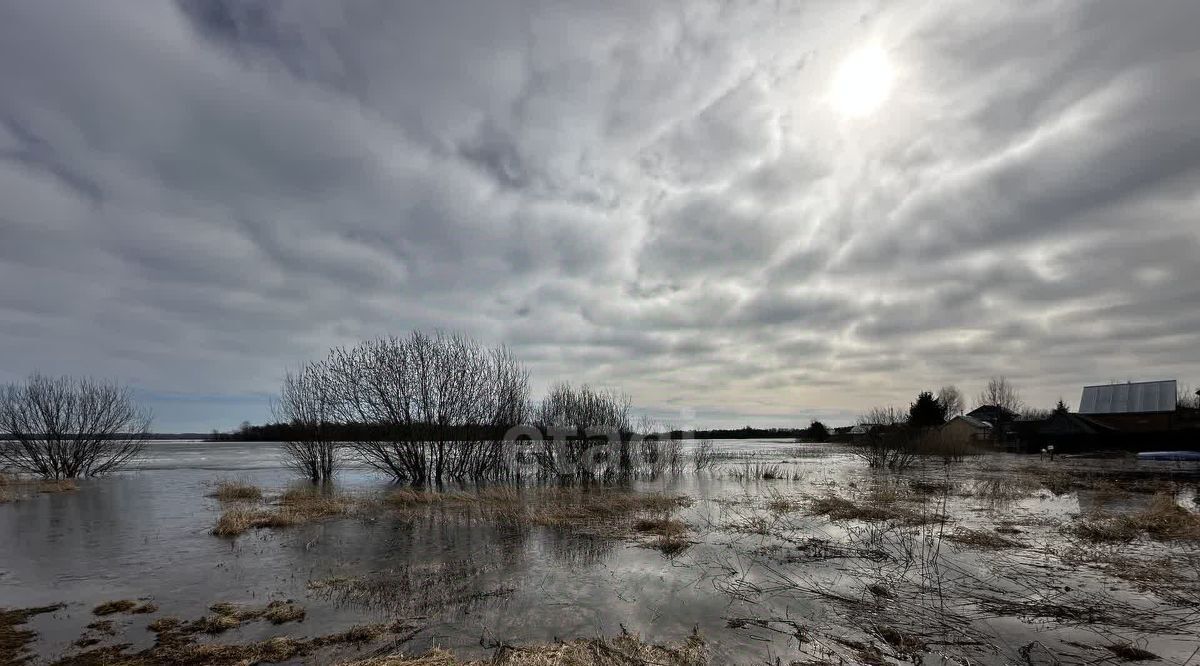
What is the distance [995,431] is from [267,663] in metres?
70.7

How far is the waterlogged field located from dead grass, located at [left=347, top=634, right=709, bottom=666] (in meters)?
0.05

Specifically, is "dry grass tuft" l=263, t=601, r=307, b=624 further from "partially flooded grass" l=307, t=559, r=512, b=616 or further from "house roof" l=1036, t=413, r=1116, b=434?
"house roof" l=1036, t=413, r=1116, b=434

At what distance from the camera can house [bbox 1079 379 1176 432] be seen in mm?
53500

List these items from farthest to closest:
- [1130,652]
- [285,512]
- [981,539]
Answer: [285,512]
[981,539]
[1130,652]

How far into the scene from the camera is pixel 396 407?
23.8 metres

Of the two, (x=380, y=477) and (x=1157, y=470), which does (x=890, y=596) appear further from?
(x=1157, y=470)

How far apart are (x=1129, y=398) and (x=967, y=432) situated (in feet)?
70.5

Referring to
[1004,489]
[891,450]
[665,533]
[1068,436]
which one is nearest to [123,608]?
[665,533]

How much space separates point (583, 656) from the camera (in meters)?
5.71

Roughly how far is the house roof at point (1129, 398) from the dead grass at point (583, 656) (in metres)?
71.5

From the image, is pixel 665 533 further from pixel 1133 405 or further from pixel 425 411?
pixel 1133 405

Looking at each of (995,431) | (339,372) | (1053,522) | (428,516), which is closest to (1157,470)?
(1053,522)

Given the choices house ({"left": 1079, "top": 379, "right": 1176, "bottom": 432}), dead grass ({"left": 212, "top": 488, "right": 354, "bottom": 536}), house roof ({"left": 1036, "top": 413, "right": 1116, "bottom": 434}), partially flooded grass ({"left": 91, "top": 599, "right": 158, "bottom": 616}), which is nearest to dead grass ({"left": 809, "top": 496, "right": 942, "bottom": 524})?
dead grass ({"left": 212, "top": 488, "right": 354, "bottom": 536})

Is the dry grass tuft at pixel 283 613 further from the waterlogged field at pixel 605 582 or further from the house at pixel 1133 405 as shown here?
the house at pixel 1133 405
